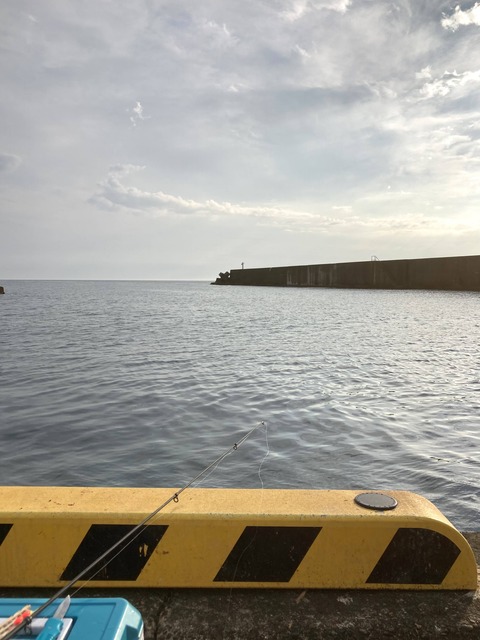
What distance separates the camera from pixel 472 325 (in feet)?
90.4

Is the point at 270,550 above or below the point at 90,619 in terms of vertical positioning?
below

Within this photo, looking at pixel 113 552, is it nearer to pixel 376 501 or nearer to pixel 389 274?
pixel 376 501

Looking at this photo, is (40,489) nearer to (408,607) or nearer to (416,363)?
(408,607)

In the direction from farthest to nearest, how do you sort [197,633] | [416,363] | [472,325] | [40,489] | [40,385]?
[472,325] < [416,363] < [40,385] < [40,489] < [197,633]

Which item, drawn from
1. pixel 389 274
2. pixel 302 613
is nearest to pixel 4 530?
pixel 302 613

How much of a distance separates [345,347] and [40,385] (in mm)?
11301

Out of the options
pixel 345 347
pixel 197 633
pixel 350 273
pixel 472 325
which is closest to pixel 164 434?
pixel 197 633

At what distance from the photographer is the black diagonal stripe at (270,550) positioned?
266 centimetres

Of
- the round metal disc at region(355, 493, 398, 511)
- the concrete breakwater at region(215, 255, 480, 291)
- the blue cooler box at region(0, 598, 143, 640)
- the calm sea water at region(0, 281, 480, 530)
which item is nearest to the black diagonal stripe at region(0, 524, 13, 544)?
the blue cooler box at region(0, 598, 143, 640)

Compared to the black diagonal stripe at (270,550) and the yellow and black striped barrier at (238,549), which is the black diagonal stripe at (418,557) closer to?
the yellow and black striped barrier at (238,549)

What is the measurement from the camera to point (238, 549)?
267cm

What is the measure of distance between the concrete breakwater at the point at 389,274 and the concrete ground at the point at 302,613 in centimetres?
6133

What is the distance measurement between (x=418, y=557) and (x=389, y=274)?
7114 centimetres

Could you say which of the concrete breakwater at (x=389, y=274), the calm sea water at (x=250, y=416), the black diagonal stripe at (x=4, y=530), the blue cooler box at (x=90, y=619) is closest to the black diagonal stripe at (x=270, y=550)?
the blue cooler box at (x=90, y=619)
